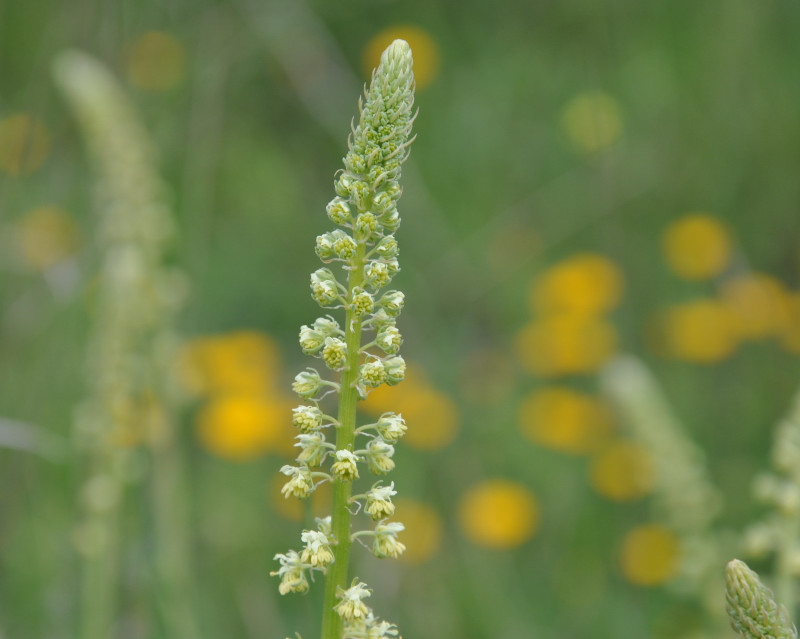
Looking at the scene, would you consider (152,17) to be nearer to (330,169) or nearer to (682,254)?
(330,169)

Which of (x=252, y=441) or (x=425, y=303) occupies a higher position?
(x=425, y=303)

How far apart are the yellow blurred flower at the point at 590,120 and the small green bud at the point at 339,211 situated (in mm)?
5492

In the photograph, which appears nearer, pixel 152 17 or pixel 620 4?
pixel 620 4

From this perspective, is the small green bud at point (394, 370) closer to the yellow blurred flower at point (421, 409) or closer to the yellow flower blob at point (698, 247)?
the yellow blurred flower at point (421, 409)

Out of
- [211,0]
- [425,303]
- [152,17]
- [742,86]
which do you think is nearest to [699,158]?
[742,86]

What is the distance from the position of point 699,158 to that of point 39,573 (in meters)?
5.56

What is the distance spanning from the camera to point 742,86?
294 inches

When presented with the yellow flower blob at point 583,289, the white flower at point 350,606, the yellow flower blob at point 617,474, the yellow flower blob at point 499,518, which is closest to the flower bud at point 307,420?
the white flower at point 350,606

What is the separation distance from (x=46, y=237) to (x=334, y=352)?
5973 millimetres

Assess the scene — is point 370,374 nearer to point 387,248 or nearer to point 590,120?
point 387,248

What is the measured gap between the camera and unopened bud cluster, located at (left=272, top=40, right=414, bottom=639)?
5.24ft

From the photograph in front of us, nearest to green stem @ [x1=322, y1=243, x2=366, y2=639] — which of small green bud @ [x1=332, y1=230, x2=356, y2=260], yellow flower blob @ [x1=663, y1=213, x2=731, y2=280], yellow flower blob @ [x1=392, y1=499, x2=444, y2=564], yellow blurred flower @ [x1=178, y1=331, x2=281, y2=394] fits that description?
small green bud @ [x1=332, y1=230, x2=356, y2=260]

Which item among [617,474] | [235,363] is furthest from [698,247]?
[235,363]

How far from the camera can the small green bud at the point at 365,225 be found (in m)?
1.65
